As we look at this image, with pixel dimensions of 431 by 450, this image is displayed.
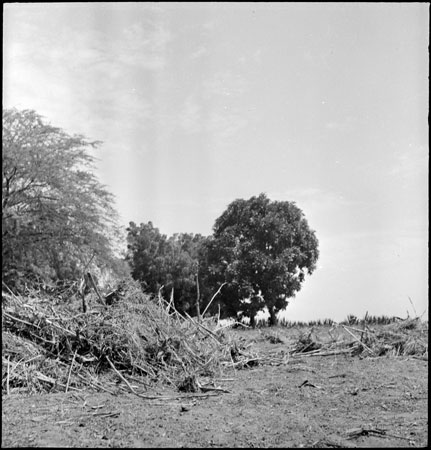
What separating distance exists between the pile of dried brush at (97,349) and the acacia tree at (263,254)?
13.8 m

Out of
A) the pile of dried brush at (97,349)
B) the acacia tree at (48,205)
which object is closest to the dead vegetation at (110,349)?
the pile of dried brush at (97,349)

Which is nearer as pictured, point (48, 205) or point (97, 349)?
point (97, 349)

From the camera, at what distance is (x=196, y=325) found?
9383mm

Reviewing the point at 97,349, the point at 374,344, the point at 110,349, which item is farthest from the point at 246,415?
the point at 374,344

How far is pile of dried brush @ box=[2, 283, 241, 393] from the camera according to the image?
24.3 ft

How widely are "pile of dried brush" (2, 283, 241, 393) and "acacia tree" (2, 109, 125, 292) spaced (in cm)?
1118

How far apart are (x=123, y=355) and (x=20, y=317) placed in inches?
64.7

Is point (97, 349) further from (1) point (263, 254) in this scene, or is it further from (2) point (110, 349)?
(1) point (263, 254)

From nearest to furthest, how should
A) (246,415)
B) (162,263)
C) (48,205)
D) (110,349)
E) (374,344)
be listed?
(246,415), (110,349), (374,344), (48,205), (162,263)

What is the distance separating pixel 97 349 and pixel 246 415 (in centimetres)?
305

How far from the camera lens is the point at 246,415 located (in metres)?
5.78

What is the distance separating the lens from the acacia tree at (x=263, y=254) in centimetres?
2280

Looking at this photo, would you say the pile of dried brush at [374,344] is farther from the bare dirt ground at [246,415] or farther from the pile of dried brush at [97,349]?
the pile of dried brush at [97,349]

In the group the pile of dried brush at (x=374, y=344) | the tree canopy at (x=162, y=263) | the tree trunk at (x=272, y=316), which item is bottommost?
the tree trunk at (x=272, y=316)
